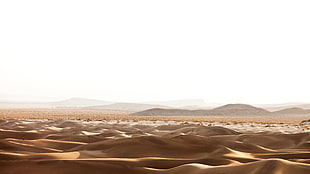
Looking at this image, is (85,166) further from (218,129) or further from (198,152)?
(218,129)

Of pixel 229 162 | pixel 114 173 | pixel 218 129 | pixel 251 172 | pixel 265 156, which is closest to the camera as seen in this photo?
pixel 251 172

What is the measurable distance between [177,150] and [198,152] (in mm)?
399

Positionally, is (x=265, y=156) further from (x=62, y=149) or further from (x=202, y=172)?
(x=62, y=149)

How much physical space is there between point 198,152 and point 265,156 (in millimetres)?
1178

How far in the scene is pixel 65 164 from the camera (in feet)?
12.1

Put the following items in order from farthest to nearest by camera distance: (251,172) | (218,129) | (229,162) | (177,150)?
(218,129) < (177,150) < (229,162) < (251,172)

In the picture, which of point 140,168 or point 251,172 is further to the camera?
point 140,168

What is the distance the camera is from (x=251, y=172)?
10.8ft

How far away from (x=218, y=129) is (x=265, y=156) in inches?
256

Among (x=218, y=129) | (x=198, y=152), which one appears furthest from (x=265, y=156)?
(x=218, y=129)

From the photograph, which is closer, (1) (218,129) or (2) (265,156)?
(2) (265,156)

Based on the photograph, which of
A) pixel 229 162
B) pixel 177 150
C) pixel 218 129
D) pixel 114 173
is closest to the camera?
pixel 114 173

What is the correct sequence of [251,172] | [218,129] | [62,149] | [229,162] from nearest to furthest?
[251,172] < [229,162] < [62,149] < [218,129]

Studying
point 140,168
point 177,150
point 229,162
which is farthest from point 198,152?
point 140,168
